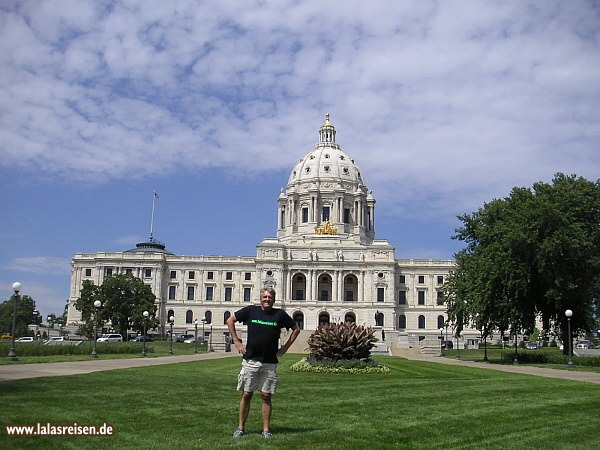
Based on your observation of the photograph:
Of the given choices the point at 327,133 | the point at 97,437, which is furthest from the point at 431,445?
the point at 327,133

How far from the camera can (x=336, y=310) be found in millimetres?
122312

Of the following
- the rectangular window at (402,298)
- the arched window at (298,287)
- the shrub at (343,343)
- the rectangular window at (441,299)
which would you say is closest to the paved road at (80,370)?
the shrub at (343,343)

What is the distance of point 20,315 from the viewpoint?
13488cm

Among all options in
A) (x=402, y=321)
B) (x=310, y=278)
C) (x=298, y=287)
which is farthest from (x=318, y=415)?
(x=402, y=321)

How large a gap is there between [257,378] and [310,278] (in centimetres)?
11202

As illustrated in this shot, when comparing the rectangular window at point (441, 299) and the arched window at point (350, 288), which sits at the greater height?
the arched window at point (350, 288)

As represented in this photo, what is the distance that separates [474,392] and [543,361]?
30940 mm

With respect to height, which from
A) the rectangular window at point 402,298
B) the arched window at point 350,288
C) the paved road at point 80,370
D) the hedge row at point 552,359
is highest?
the arched window at point 350,288

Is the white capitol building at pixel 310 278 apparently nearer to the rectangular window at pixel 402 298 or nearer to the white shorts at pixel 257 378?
the rectangular window at pixel 402 298

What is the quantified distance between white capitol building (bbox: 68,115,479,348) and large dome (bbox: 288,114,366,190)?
191 inches

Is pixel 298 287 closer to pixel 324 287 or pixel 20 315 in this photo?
pixel 324 287

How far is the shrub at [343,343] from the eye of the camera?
34188mm

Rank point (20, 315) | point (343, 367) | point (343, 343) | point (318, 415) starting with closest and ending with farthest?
point (318, 415), point (343, 367), point (343, 343), point (20, 315)

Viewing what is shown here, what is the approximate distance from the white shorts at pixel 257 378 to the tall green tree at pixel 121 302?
3521 inches
